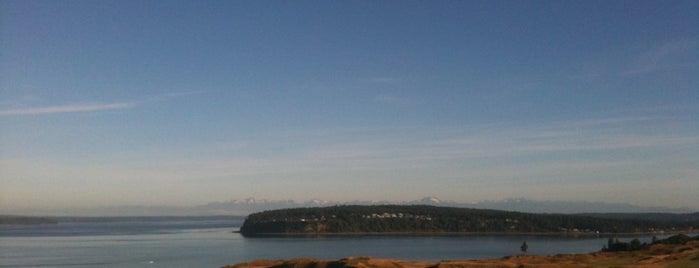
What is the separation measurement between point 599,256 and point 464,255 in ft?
111

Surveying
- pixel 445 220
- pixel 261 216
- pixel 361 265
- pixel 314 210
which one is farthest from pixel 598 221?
pixel 361 265

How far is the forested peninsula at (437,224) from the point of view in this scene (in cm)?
13825

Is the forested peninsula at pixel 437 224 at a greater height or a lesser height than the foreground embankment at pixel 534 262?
greater

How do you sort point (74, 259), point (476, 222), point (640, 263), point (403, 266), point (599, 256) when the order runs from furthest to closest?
point (476, 222) → point (74, 259) → point (599, 256) → point (640, 263) → point (403, 266)

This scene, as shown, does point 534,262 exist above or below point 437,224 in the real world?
below

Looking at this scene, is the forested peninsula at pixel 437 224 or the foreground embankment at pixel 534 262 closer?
the foreground embankment at pixel 534 262

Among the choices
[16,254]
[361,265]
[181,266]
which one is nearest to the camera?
[361,265]

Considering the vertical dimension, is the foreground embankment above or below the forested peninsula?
below

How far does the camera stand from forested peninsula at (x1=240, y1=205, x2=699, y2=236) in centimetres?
13825

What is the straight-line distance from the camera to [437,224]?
14325cm

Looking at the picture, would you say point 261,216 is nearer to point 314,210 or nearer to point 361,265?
point 314,210

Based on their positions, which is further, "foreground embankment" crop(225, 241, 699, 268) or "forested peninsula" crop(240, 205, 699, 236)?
"forested peninsula" crop(240, 205, 699, 236)

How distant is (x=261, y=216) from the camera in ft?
506

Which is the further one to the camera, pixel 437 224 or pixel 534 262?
pixel 437 224
